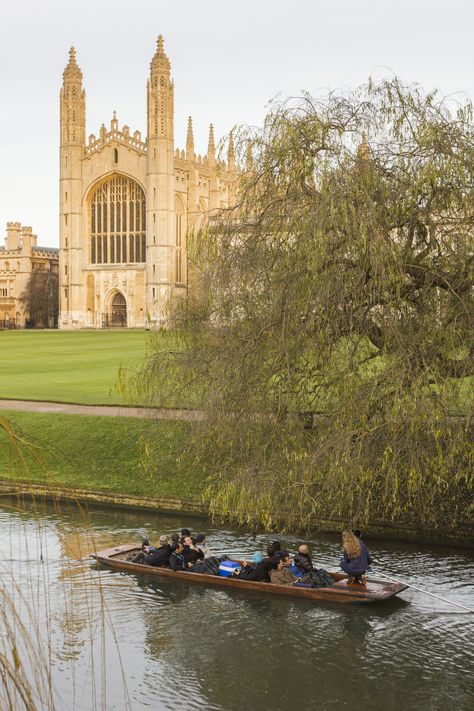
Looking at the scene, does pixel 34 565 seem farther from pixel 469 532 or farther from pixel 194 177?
pixel 194 177

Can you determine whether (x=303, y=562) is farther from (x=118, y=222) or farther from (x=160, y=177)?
(x=118, y=222)

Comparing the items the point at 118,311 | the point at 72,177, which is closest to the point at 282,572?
the point at 118,311

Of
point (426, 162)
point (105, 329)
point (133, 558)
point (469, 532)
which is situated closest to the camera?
point (426, 162)

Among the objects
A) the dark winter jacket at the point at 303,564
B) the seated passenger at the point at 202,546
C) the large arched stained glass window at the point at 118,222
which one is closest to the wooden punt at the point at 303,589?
the dark winter jacket at the point at 303,564

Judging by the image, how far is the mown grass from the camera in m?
21.6

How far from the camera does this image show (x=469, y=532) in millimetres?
17625

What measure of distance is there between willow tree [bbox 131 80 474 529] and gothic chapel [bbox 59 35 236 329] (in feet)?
218

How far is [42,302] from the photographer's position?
10175 centimetres

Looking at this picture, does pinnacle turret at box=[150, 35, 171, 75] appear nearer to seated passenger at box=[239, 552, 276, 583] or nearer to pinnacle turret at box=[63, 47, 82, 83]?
pinnacle turret at box=[63, 47, 82, 83]

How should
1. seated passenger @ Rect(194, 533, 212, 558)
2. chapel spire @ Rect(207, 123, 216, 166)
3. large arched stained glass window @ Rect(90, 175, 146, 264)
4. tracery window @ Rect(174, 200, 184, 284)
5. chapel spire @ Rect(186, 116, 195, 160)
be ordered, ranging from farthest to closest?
chapel spire @ Rect(207, 123, 216, 166) < chapel spire @ Rect(186, 116, 195, 160) < large arched stained glass window @ Rect(90, 175, 146, 264) < tracery window @ Rect(174, 200, 184, 284) < seated passenger @ Rect(194, 533, 212, 558)

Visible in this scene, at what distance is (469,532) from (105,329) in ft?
223

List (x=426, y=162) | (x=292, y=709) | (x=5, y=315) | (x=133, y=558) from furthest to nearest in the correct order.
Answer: (x=5, y=315) → (x=133, y=558) → (x=426, y=162) → (x=292, y=709)

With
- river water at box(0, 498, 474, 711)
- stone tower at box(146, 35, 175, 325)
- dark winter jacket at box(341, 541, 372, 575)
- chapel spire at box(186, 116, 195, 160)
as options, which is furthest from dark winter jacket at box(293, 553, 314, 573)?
chapel spire at box(186, 116, 195, 160)

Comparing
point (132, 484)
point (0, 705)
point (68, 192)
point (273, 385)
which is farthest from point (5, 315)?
point (0, 705)
